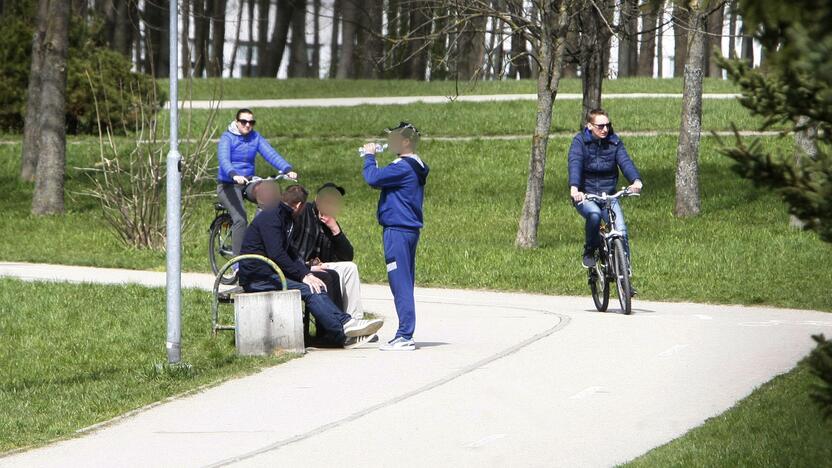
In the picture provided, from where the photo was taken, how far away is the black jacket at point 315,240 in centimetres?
1189

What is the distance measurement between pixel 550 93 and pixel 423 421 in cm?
1192

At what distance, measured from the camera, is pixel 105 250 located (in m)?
20.3

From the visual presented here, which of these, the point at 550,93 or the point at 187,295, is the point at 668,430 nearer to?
the point at 187,295

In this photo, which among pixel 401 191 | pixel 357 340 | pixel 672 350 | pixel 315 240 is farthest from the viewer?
pixel 315 240

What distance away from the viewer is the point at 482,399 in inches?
347

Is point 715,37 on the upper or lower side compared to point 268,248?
upper

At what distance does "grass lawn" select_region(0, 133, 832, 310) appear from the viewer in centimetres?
1605

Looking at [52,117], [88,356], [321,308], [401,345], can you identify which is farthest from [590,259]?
[52,117]

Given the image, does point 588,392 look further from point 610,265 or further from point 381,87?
point 381,87

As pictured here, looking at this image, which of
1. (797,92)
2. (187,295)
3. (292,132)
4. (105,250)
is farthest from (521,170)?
(797,92)

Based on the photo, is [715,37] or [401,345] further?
[715,37]

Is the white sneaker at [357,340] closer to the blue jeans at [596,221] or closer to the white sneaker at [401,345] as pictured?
the white sneaker at [401,345]

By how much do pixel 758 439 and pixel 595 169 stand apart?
651 cm

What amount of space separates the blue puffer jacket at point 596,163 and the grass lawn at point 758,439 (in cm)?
520
